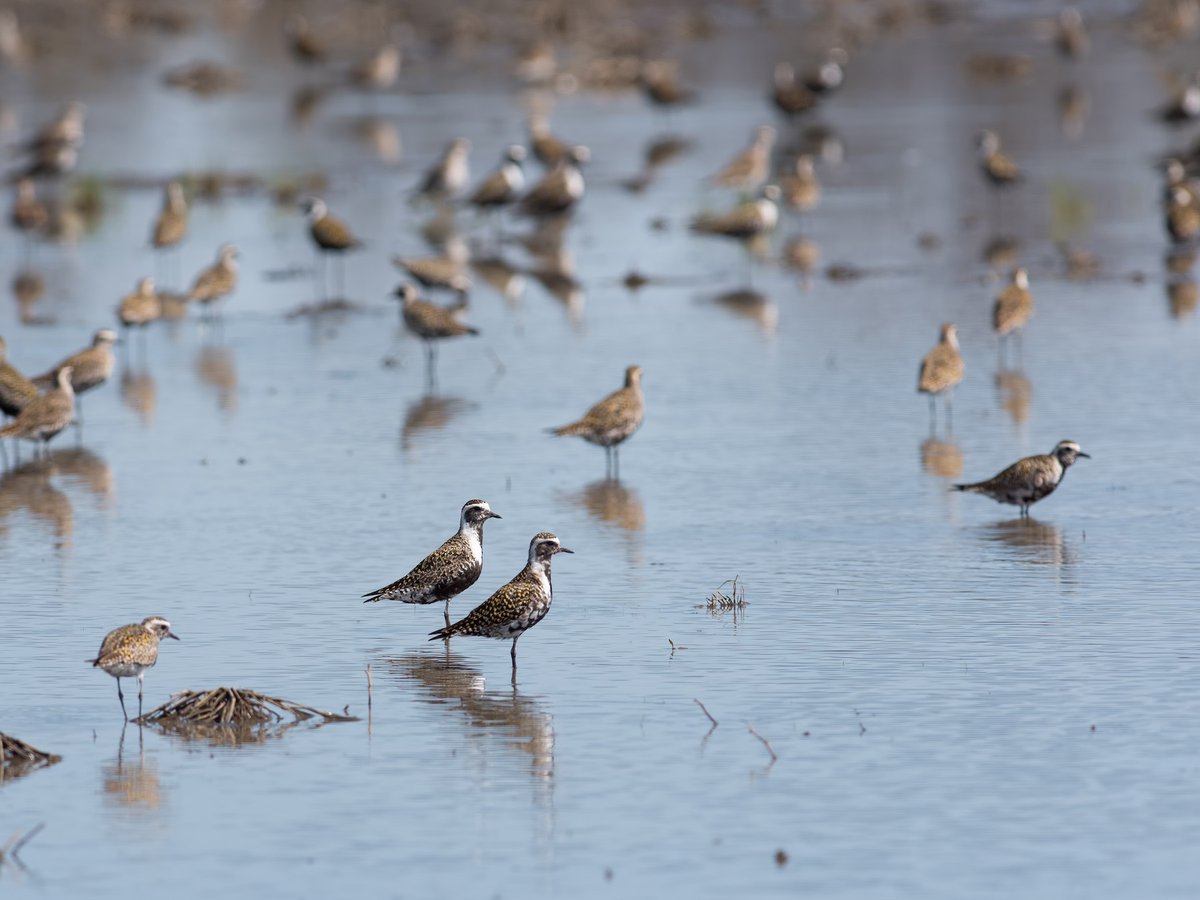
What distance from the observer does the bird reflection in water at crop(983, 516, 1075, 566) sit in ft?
64.7

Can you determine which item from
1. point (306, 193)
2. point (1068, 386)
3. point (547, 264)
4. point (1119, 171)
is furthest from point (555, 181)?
point (1068, 386)

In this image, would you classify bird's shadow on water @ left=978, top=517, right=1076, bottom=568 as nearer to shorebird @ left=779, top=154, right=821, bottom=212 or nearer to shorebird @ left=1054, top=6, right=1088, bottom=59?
shorebird @ left=779, top=154, right=821, bottom=212

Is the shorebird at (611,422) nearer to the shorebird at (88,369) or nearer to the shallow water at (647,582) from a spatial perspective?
the shallow water at (647,582)

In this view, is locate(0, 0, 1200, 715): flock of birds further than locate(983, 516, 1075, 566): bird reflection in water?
No

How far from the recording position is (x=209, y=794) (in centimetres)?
1380

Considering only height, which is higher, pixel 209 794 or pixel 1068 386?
pixel 1068 386

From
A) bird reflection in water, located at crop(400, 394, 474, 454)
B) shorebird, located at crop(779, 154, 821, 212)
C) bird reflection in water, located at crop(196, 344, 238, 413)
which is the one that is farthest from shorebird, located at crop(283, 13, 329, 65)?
bird reflection in water, located at crop(400, 394, 474, 454)

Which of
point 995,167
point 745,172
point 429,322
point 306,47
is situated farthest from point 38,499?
point 306,47

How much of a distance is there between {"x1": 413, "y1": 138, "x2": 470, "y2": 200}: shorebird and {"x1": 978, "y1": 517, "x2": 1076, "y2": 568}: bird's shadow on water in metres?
26.1

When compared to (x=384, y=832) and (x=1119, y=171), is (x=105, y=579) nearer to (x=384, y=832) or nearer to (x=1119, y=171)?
(x=384, y=832)

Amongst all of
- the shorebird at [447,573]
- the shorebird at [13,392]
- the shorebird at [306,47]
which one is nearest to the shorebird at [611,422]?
the shorebird at [447,573]

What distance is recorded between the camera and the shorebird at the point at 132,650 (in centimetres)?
1498

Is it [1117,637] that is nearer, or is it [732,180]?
[1117,637]

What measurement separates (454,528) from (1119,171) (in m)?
31.8
